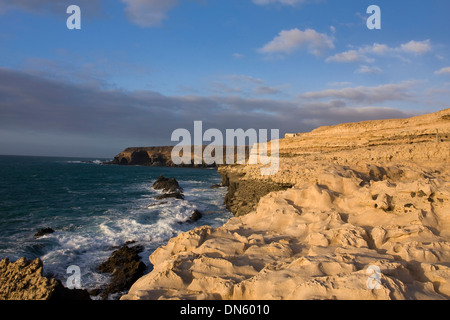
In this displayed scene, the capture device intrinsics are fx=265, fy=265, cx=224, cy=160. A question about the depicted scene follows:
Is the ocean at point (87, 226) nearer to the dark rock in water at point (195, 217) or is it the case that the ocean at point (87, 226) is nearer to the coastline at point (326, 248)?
the dark rock in water at point (195, 217)

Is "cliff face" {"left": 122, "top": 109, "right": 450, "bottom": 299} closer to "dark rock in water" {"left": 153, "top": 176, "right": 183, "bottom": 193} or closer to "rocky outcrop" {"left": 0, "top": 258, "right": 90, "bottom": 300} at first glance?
"rocky outcrop" {"left": 0, "top": 258, "right": 90, "bottom": 300}

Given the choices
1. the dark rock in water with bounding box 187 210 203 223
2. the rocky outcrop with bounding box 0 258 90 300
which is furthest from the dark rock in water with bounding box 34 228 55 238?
the rocky outcrop with bounding box 0 258 90 300

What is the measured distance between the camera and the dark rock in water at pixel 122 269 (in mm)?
8062

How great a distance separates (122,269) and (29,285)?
574 cm

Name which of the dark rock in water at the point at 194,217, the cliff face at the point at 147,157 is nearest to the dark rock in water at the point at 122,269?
the dark rock in water at the point at 194,217

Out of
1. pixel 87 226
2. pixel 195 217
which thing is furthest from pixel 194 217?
pixel 87 226

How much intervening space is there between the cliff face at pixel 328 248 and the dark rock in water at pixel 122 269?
4231 millimetres

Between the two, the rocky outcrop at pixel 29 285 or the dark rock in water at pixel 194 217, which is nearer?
the rocky outcrop at pixel 29 285

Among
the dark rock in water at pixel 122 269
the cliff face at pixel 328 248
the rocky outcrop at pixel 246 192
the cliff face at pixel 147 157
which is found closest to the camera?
the cliff face at pixel 328 248

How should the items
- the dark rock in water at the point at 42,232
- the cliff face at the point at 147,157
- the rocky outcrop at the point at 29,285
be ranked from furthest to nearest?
the cliff face at the point at 147,157
the dark rock in water at the point at 42,232
the rocky outcrop at the point at 29,285

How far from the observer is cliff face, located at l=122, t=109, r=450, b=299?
3025 millimetres

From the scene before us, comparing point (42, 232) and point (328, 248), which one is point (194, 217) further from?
point (328, 248)
